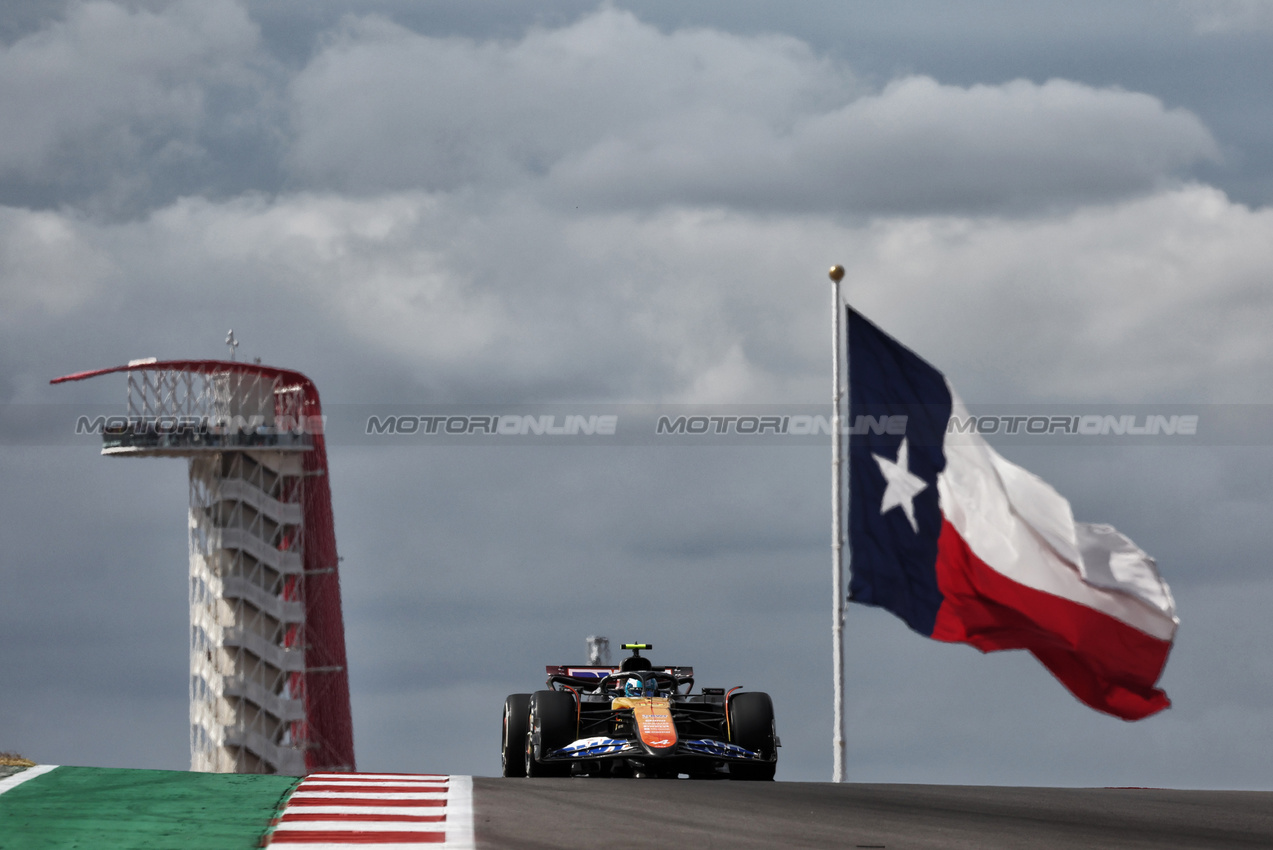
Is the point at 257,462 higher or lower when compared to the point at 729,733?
higher

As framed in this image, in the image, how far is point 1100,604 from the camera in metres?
22.5

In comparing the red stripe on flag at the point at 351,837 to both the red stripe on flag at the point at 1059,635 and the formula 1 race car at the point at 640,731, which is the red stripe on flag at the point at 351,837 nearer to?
the formula 1 race car at the point at 640,731

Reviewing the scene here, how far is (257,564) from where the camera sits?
75.1 meters

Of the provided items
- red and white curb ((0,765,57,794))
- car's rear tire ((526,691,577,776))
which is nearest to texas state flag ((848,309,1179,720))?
car's rear tire ((526,691,577,776))

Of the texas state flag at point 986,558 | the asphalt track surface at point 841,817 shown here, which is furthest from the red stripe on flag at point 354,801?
the texas state flag at point 986,558

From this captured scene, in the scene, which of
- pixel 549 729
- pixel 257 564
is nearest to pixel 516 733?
pixel 549 729

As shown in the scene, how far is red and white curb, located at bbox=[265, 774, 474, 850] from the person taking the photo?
13.5 metres

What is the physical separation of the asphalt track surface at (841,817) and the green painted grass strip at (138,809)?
2.18m

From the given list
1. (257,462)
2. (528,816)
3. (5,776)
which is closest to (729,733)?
(528,816)

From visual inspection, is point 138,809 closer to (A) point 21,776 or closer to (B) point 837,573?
(A) point 21,776

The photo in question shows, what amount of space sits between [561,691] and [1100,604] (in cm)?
778

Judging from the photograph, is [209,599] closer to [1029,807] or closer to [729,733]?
[729,733]

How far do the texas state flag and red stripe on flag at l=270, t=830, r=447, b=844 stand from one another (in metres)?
11.3

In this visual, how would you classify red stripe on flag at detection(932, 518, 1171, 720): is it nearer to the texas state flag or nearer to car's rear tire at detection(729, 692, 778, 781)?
the texas state flag
